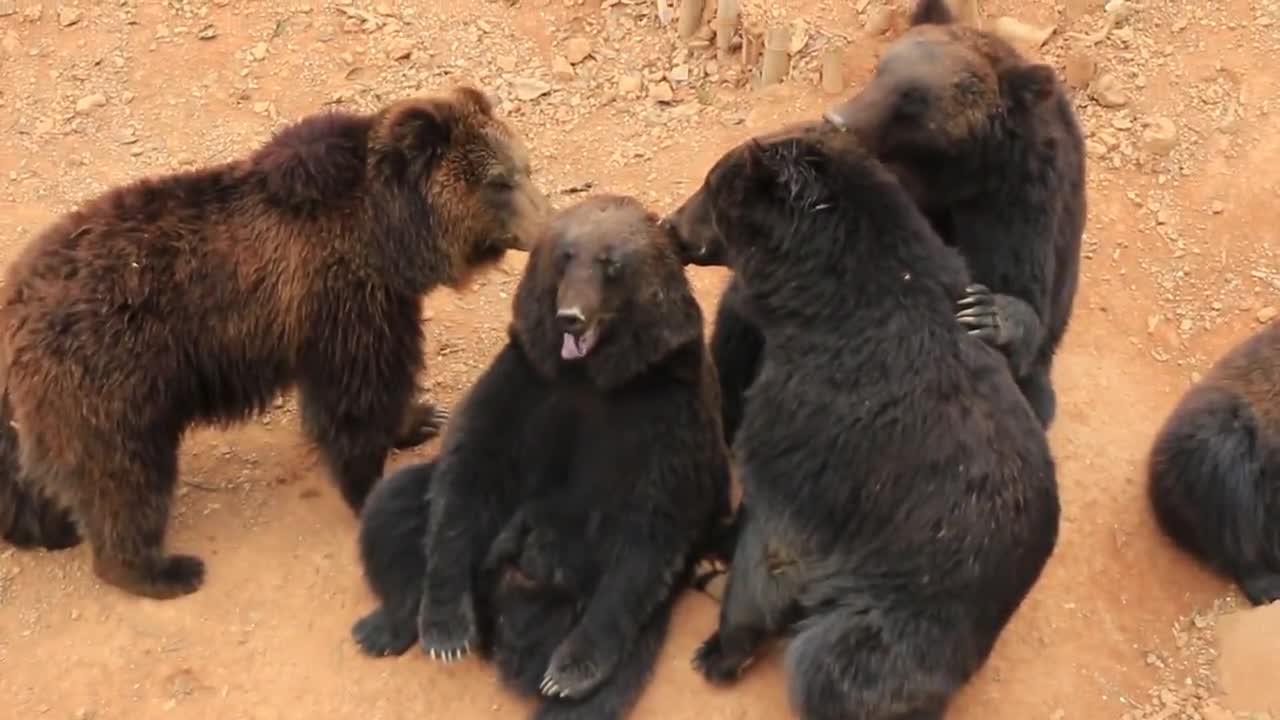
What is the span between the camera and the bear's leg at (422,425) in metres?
6.99

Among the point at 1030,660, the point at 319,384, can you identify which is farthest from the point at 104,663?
the point at 1030,660

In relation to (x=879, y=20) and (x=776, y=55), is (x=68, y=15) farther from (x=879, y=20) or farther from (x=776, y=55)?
(x=879, y=20)

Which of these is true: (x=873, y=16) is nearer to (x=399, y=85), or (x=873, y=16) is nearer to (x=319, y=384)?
(x=399, y=85)

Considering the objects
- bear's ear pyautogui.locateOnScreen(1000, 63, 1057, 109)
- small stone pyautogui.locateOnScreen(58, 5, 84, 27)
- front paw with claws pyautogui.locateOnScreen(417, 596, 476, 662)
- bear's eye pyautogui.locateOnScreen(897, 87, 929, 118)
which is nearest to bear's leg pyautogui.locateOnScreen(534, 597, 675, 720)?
front paw with claws pyautogui.locateOnScreen(417, 596, 476, 662)

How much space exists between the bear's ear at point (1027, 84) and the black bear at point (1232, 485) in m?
1.84

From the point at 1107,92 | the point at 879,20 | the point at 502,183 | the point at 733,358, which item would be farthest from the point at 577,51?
the point at 733,358

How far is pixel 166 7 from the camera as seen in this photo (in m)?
9.48

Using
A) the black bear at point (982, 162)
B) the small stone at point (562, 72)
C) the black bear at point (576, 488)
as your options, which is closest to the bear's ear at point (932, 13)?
the black bear at point (982, 162)

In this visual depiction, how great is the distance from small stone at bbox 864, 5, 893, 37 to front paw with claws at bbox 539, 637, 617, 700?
→ 5217 millimetres

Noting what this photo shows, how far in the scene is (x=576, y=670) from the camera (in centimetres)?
526

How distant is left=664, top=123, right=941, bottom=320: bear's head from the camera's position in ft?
17.0

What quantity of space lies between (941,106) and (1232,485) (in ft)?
7.62

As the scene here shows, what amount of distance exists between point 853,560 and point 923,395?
67cm

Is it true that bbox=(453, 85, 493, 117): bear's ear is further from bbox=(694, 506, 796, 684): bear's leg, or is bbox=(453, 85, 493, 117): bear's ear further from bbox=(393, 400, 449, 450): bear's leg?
bbox=(694, 506, 796, 684): bear's leg
